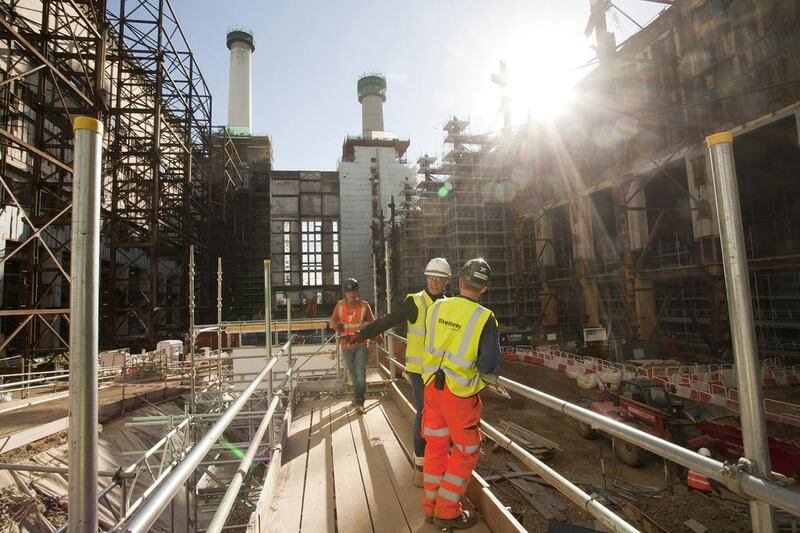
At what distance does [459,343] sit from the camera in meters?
3.03

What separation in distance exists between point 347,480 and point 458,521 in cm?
130

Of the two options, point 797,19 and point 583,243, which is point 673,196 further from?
point 797,19

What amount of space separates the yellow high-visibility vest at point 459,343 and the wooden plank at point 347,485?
1276mm

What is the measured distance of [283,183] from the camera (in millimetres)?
41562

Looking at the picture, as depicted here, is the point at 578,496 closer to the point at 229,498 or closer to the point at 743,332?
the point at 743,332

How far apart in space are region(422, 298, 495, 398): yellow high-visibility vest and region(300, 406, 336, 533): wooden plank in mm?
1432

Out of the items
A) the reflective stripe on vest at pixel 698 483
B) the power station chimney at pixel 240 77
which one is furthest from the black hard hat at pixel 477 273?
the power station chimney at pixel 240 77

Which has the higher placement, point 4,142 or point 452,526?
point 4,142

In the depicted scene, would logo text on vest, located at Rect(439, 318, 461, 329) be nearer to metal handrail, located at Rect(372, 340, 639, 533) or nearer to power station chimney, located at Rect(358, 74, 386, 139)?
metal handrail, located at Rect(372, 340, 639, 533)

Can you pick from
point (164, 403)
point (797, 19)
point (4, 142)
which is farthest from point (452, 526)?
point (797, 19)

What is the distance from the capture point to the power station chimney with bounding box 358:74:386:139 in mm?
57188

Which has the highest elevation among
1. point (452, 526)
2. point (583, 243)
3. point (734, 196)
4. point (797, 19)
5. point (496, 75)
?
point (496, 75)

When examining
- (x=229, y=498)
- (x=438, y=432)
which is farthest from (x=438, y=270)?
(x=229, y=498)

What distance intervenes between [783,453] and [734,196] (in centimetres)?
1020
